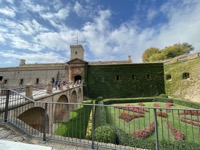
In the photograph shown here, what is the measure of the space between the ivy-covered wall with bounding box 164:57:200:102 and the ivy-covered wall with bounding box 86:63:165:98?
1.87 meters

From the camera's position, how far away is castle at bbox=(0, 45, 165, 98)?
2345cm

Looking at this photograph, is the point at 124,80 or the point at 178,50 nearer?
the point at 124,80

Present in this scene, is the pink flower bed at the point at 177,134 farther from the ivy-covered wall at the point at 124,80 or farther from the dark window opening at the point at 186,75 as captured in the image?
the ivy-covered wall at the point at 124,80

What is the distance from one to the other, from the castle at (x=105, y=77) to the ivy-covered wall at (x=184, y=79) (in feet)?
6.10

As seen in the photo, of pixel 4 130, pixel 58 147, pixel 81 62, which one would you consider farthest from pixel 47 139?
pixel 81 62

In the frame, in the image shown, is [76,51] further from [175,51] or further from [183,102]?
[175,51]

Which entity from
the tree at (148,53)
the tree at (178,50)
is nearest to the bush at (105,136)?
the tree at (178,50)

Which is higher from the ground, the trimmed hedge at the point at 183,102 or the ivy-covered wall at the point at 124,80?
the ivy-covered wall at the point at 124,80

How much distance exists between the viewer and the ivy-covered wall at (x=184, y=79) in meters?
16.6

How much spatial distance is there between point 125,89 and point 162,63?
28.5 ft

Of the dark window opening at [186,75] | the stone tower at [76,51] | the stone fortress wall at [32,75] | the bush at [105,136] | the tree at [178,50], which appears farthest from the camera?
the tree at [178,50]

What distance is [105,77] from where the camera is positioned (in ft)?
78.6

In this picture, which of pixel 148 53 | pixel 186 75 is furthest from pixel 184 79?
pixel 148 53

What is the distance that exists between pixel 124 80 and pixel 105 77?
3.74 metres
